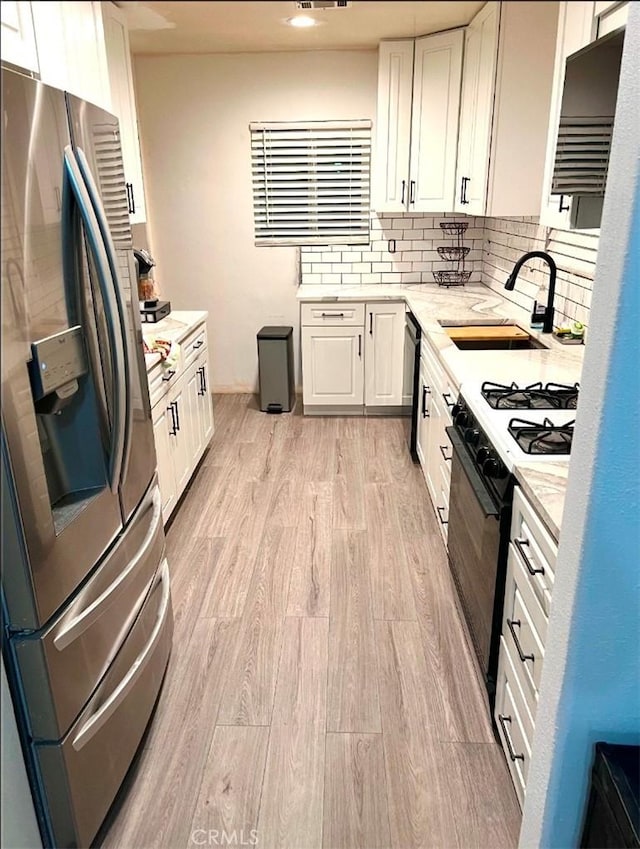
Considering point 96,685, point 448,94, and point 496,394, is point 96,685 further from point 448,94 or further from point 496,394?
point 448,94

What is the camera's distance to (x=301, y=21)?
51 cm

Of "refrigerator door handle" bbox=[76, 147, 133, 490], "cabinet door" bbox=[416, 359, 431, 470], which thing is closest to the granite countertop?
"cabinet door" bbox=[416, 359, 431, 470]

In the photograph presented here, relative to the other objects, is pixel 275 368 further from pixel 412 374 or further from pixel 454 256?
pixel 454 256

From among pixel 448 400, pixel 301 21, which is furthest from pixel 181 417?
pixel 301 21

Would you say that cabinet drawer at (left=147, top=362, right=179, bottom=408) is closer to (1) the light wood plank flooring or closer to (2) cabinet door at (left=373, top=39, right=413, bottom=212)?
(1) the light wood plank flooring

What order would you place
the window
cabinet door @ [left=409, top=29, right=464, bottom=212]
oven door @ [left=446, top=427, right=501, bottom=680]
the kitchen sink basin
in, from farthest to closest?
1. the window
2. cabinet door @ [left=409, top=29, right=464, bottom=212]
3. the kitchen sink basin
4. oven door @ [left=446, top=427, right=501, bottom=680]

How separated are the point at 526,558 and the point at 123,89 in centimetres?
172

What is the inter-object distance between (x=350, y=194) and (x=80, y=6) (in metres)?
4.34

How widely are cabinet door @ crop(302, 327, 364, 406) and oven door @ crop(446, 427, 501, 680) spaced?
81.7 inches

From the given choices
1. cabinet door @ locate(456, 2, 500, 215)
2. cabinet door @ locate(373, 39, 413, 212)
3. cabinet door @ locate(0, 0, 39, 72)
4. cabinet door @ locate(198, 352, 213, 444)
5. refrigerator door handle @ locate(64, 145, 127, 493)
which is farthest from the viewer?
cabinet door @ locate(373, 39, 413, 212)

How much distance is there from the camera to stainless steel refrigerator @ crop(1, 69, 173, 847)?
3.65 feet

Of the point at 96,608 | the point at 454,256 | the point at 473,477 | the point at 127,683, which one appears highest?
the point at 454,256

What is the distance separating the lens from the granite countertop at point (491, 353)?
142cm

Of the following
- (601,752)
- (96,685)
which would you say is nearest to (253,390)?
(96,685)
